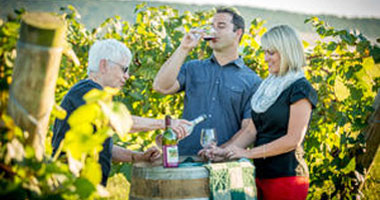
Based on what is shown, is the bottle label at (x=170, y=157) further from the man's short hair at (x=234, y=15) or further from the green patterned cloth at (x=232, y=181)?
the man's short hair at (x=234, y=15)

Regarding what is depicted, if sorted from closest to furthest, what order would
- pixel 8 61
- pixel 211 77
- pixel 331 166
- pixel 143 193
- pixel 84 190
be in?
1. pixel 84 190
2. pixel 8 61
3. pixel 143 193
4. pixel 211 77
5. pixel 331 166

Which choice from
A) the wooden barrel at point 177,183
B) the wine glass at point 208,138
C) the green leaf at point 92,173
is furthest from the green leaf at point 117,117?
the wine glass at point 208,138

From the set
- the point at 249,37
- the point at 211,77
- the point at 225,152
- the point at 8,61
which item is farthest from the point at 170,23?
the point at 8,61

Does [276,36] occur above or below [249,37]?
above

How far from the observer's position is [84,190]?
4.55 ft

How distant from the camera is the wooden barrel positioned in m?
2.49

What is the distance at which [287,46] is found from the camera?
10.1ft

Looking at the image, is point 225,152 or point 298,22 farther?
point 298,22

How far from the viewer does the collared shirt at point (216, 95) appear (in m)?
3.57

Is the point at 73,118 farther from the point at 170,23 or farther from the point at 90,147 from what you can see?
the point at 170,23

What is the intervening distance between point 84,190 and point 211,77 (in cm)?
246

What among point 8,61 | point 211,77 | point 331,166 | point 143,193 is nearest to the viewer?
point 8,61

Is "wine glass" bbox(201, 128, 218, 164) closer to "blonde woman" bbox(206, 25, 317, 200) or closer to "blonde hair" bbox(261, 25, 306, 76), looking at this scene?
"blonde woman" bbox(206, 25, 317, 200)

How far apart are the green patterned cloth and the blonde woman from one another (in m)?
0.30
